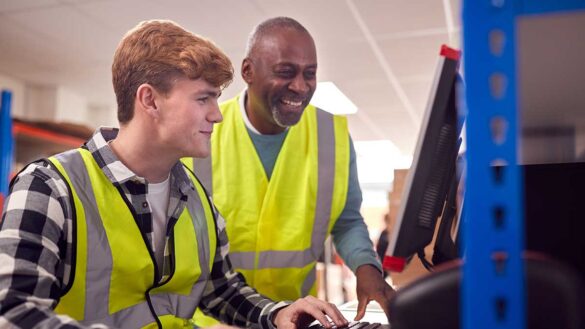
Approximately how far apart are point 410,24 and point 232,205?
265 cm

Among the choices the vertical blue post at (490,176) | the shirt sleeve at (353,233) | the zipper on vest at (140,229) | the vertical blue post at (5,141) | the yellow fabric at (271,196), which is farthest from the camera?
the vertical blue post at (5,141)

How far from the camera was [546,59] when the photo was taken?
3957 mm

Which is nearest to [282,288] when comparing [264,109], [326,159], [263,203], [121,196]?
[263,203]

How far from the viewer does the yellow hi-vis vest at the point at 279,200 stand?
146 cm

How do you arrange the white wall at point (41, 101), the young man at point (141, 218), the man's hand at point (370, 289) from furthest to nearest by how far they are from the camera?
1. the white wall at point (41, 101)
2. the man's hand at point (370, 289)
3. the young man at point (141, 218)

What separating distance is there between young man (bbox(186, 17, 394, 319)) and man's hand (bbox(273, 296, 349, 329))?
1.26 feet

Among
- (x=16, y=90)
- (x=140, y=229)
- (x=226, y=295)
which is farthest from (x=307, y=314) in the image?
(x=16, y=90)

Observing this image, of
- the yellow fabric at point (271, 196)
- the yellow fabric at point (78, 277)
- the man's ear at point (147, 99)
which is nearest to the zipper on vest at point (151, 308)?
the yellow fabric at point (78, 277)

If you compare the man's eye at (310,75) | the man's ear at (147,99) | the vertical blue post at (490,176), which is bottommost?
the vertical blue post at (490,176)

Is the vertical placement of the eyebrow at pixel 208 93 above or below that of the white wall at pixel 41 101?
below

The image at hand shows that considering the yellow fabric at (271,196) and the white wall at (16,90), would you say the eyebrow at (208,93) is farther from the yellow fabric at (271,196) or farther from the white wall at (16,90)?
the white wall at (16,90)

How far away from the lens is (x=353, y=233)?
145cm

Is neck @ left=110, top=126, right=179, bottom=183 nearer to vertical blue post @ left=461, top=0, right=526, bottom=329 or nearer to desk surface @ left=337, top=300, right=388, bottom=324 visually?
desk surface @ left=337, top=300, right=388, bottom=324

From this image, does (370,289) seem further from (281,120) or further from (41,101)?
(41,101)
